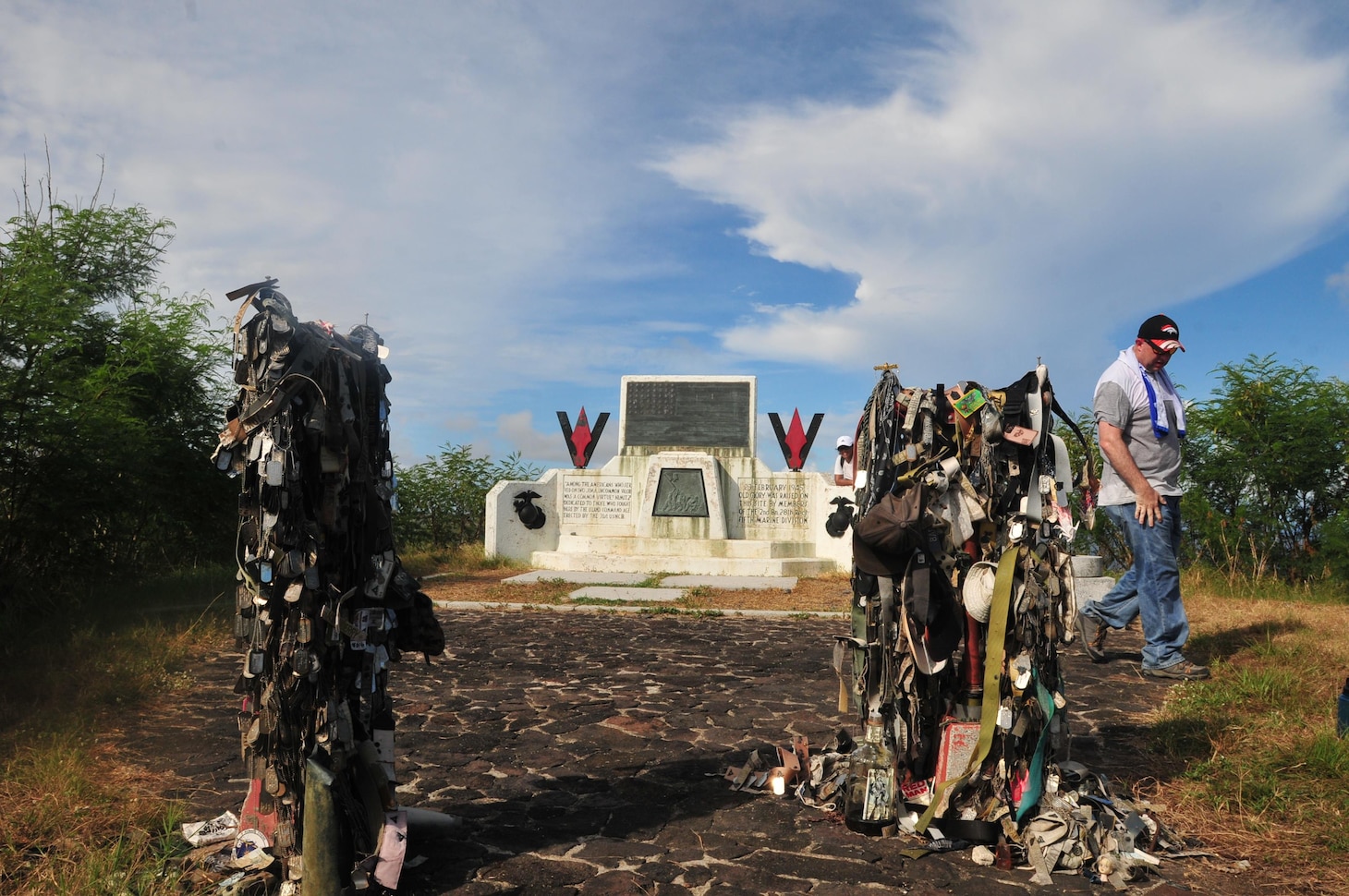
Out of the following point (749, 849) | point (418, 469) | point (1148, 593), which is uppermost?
point (418, 469)

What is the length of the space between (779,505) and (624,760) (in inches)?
479

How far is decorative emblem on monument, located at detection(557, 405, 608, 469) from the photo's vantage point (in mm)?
18219

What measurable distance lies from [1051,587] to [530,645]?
5.69 m

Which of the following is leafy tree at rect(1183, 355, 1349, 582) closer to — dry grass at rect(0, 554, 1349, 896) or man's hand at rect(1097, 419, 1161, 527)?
dry grass at rect(0, 554, 1349, 896)

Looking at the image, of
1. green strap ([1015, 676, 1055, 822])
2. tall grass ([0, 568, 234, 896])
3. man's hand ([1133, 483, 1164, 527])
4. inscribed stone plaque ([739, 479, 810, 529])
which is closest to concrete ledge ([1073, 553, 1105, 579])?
man's hand ([1133, 483, 1164, 527])

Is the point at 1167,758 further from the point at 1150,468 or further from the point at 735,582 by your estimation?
the point at 735,582

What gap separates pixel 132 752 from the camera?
514 cm

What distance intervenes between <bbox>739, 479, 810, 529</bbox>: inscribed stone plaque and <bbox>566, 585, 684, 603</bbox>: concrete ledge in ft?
13.9

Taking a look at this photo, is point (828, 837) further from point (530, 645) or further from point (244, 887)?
point (530, 645)

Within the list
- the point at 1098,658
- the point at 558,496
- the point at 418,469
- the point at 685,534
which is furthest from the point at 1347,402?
the point at 418,469

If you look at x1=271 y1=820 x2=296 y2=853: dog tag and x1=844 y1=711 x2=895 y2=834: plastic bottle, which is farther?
x1=844 y1=711 x2=895 y2=834: plastic bottle

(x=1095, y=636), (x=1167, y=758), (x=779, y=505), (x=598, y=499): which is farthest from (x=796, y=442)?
(x=1167, y=758)

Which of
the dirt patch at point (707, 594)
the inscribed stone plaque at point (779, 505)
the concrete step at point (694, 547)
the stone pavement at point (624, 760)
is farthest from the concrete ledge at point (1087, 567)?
the inscribed stone plaque at point (779, 505)

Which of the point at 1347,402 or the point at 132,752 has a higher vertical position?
the point at 1347,402
